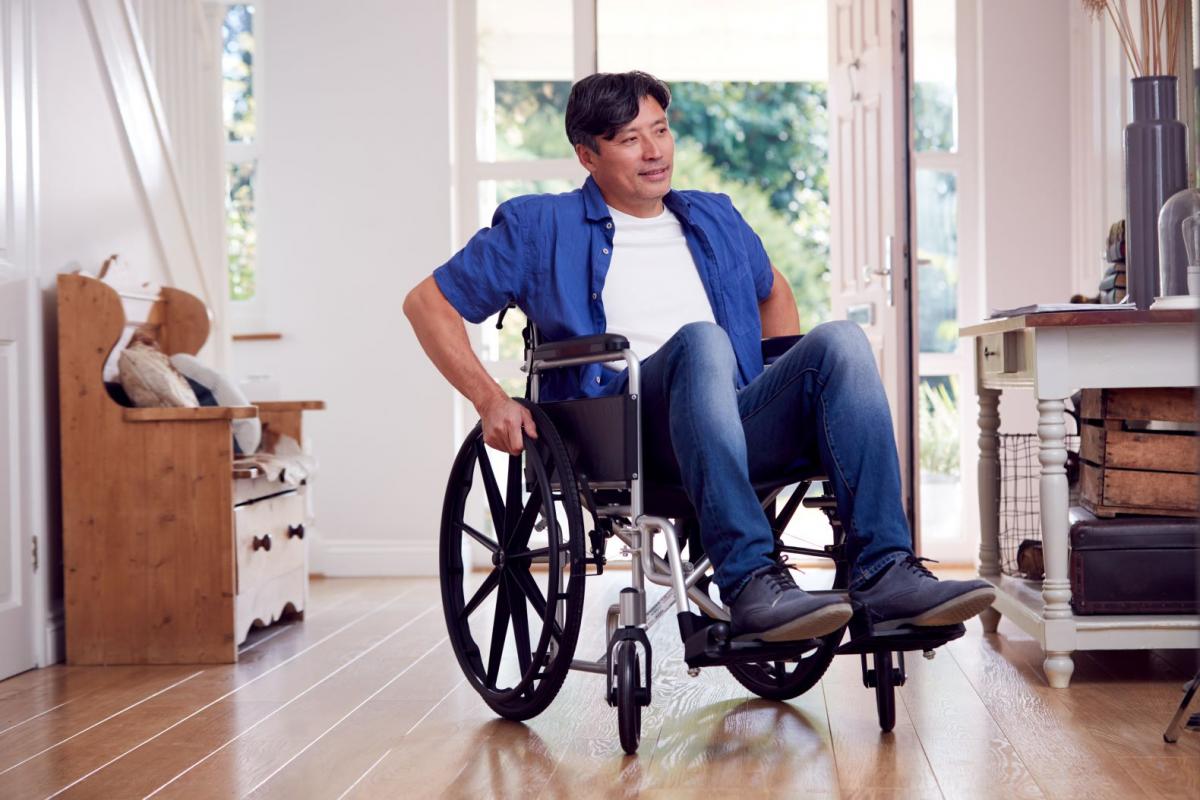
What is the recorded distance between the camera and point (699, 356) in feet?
6.25

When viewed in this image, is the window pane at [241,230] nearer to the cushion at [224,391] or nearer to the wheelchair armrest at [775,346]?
the cushion at [224,391]

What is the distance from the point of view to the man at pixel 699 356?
184 cm

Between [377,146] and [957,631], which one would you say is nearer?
[957,631]

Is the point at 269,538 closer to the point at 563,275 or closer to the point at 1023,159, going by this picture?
the point at 563,275

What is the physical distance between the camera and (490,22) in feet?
15.4

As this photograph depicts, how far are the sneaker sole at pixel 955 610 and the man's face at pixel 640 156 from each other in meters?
0.87

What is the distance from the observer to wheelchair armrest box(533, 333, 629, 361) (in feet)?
6.42

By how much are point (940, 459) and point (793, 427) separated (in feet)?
9.51

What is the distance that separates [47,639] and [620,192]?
1688 mm

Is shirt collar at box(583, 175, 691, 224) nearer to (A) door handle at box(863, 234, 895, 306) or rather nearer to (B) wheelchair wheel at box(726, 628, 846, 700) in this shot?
(B) wheelchair wheel at box(726, 628, 846, 700)

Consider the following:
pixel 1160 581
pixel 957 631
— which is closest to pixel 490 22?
pixel 1160 581

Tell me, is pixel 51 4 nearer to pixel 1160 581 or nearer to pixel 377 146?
pixel 377 146

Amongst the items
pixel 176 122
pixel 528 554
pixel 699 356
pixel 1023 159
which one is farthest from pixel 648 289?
pixel 1023 159

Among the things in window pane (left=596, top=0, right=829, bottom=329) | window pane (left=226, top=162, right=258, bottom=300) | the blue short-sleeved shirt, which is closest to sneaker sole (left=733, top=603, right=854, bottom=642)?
the blue short-sleeved shirt
